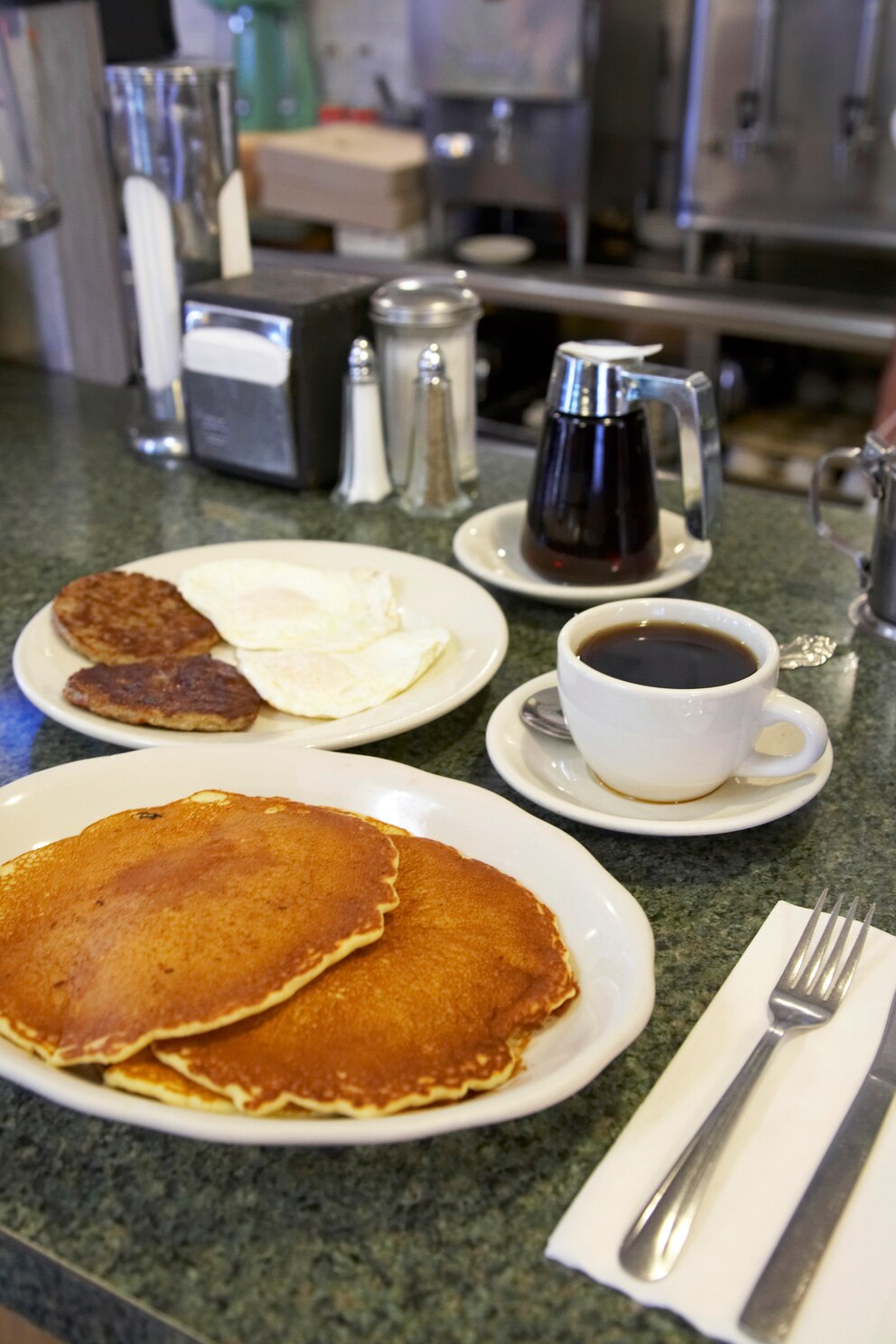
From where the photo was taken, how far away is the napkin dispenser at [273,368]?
1273 millimetres

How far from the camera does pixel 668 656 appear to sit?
0.79m

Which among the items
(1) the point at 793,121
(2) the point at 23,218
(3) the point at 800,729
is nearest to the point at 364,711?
(3) the point at 800,729

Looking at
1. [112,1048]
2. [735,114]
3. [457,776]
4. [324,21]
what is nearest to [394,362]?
[457,776]

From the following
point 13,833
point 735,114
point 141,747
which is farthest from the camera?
point 735,114

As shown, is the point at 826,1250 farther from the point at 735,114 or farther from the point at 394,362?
the point at 735,114

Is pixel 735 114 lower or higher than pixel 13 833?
higher

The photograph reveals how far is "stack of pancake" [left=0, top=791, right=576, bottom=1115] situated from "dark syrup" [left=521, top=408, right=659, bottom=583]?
18.7 inches

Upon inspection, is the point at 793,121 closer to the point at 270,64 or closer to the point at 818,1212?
the point at 270,64

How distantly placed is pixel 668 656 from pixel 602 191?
7.74 ft

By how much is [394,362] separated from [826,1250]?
1.03 m

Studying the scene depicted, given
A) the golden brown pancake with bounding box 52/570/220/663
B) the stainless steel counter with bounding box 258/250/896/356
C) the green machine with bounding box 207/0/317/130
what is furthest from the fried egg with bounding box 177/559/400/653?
the green machine with bounding box 207/0/317/130

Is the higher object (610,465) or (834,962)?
(610,465)

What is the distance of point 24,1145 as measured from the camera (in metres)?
0.56

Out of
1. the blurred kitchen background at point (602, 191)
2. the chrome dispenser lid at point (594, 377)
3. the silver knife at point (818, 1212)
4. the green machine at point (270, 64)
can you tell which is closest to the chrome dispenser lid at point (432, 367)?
the chrome dispenser lid at point (594, 377)
